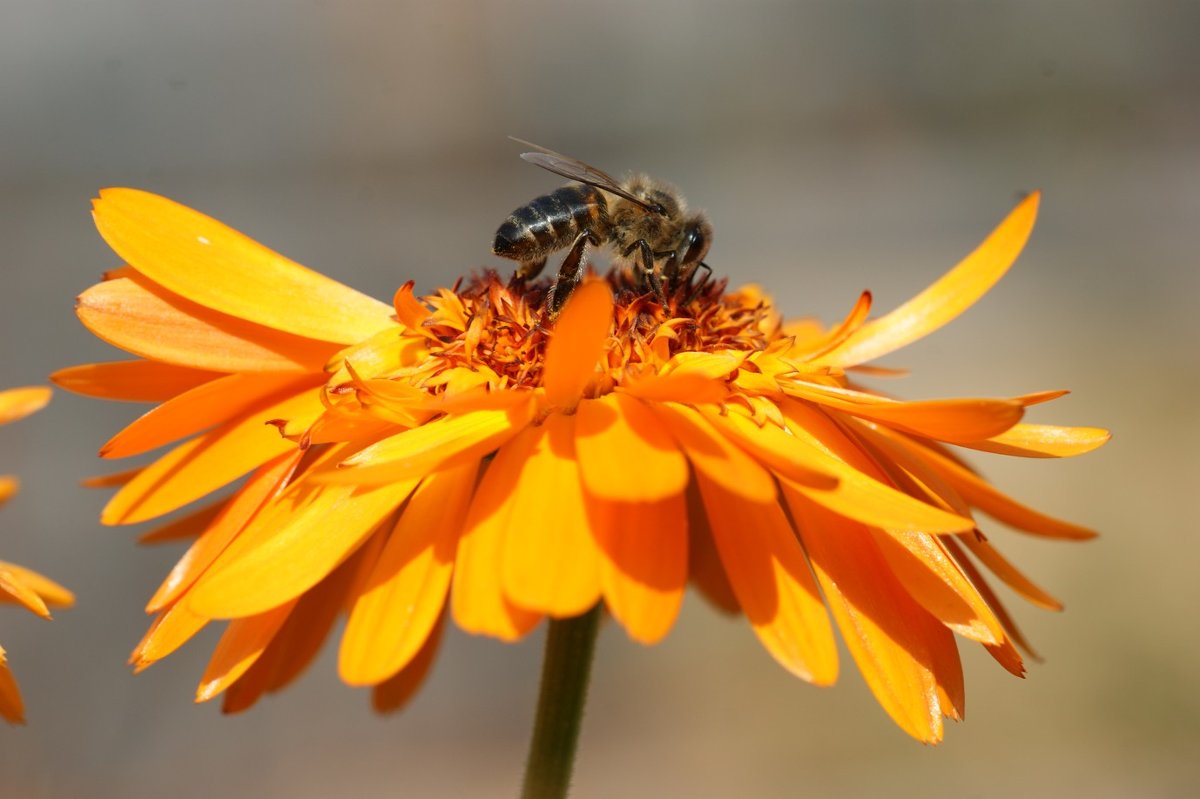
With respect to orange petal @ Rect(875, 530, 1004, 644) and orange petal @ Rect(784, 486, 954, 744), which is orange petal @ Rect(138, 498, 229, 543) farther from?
orange petal @ Rect(875, 530, 1004, 644)

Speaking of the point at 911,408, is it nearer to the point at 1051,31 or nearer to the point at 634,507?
the point at 634,507

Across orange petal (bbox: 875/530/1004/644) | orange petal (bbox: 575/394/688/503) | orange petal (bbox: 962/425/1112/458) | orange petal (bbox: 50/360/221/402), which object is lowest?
orange petal (bbox: 50/360/221/402)

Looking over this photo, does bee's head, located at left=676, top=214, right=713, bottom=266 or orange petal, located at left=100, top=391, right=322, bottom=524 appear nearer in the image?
orange petal, located at left=100, top=391, right=322, bottom=524

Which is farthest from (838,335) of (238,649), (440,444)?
(238,649)

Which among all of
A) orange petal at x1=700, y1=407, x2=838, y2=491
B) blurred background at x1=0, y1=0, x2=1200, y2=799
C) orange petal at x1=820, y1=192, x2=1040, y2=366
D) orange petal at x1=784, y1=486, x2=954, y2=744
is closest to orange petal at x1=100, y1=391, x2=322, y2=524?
orange petal at x1=700, y1=407, x2=838, y2=491

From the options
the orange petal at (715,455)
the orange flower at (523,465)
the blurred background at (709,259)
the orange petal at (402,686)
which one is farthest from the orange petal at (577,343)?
the blurred background at (709,259)

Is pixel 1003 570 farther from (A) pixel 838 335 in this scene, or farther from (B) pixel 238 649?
(B) pixel 238 649

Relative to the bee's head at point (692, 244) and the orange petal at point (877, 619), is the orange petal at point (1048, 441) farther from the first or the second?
the bee's head at point (692, 244)
